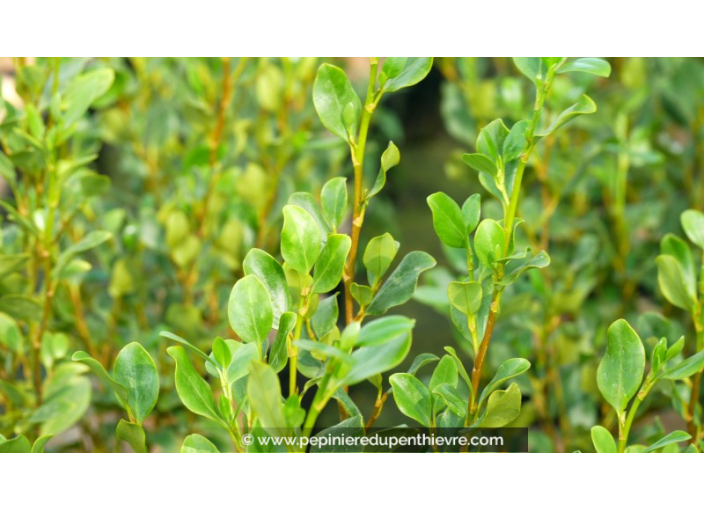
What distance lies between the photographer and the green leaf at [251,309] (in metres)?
0.35

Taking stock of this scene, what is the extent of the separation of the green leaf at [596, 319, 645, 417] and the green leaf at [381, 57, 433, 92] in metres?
0.16

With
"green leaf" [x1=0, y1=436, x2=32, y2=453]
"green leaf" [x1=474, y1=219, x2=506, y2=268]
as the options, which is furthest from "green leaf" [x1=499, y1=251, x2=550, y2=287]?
"green leaf" [x1=0, y1=436, x2=32, y2=453]

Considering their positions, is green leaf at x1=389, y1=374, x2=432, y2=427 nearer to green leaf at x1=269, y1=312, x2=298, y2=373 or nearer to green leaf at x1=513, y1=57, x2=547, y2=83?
green leaf at x1=269, y1=312, x2=298, y2=373

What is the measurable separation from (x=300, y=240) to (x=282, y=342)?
0.15ft

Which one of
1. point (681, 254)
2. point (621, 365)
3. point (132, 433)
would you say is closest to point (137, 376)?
point (132, 433)

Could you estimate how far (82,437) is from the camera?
740 millimetres

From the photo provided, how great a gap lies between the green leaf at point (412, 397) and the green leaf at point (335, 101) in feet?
0.41

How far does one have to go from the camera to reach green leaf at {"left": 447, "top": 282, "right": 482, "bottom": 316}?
14.3 inches

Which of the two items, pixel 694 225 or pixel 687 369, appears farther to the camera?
→ pixel 694 225

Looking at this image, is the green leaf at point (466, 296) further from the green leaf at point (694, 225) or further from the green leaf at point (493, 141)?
the green leaf at point (694, 225)

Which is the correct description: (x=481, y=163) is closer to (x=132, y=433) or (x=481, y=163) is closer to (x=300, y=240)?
(x=300, y=240)

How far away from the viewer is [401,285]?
0.39 meters
